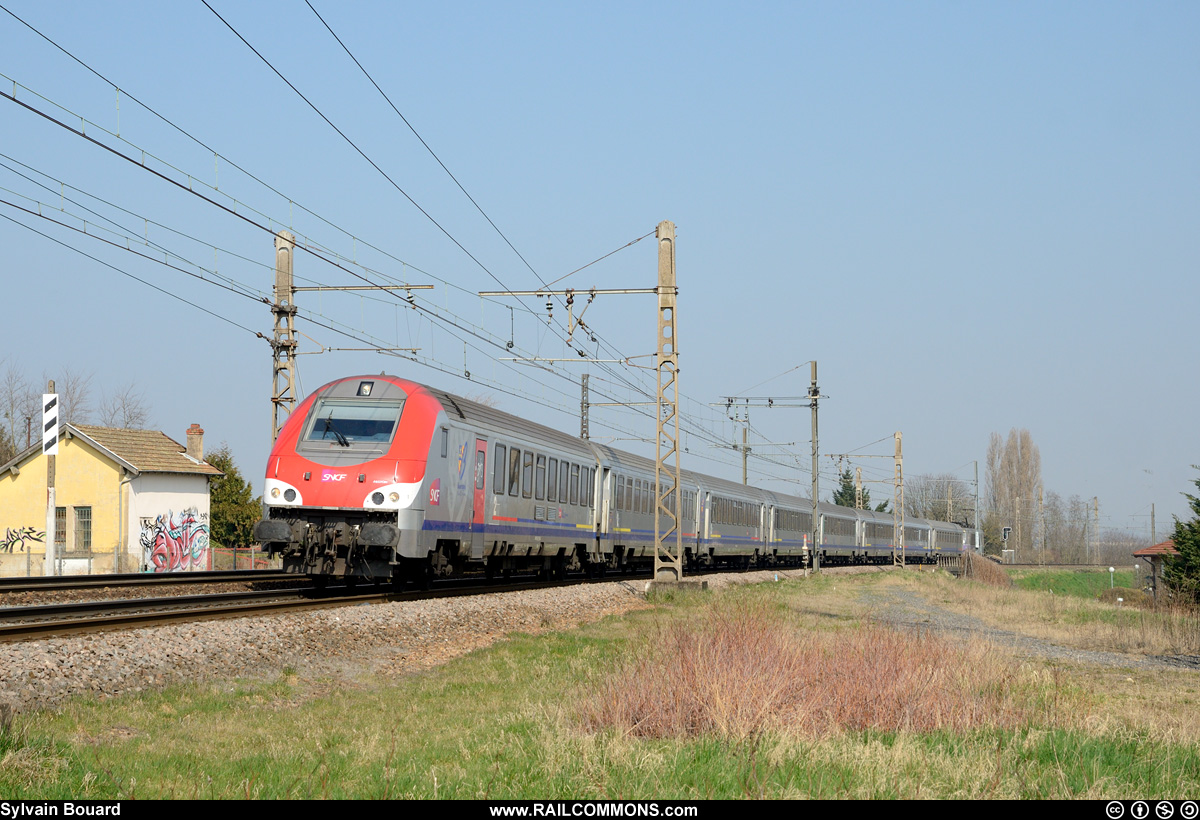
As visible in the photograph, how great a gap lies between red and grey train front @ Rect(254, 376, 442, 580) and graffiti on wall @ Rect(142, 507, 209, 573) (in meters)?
22.3

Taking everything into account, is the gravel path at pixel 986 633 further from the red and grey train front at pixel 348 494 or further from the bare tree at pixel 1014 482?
the bare tree at pixel 1014 482

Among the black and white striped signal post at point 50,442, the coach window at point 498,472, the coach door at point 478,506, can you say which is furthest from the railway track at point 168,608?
the black and white striped signal post at point 50,442

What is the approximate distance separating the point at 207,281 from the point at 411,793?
1885cm

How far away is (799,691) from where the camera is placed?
29.4 feet

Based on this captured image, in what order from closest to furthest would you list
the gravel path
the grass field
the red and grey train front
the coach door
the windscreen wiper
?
1. the grass field
2. the gravel path
3. the red and grey train front
4. the windscreen wiper
5. the coach door

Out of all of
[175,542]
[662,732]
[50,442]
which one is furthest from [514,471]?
[175,542]

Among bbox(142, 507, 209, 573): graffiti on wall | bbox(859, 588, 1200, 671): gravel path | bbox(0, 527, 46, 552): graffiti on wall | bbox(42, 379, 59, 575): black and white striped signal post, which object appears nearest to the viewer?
bbox(859, 588, 1200, 671): gravel path

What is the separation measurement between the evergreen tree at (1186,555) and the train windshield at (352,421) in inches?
1205

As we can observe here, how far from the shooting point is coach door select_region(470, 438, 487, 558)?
67.3ft

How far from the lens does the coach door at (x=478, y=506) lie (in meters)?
20.5

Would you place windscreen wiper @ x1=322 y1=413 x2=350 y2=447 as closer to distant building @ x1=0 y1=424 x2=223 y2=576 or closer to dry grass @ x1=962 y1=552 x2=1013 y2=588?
distant building @ x1=0 y1=424 x2=223 y2=576

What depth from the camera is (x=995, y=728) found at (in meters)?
Result: 8.52

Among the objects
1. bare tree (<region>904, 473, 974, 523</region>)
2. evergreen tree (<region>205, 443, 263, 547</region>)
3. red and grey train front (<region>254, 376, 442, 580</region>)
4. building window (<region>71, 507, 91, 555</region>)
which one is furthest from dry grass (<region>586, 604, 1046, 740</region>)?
bare tree (<region>904, 473, 974, 523</region>)
